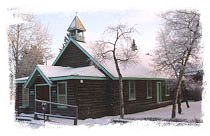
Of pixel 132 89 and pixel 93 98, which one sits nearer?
pixel 93 98

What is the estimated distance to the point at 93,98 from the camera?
5.18 metres

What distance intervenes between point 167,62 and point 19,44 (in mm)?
1916

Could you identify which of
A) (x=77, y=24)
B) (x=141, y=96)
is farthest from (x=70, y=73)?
(x=77, y=24)

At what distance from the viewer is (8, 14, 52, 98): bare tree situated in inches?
132

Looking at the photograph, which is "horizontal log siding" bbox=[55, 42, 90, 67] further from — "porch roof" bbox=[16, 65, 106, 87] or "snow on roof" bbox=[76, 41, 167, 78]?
"snow on roof" bbox=[76, 41, 167, 78]

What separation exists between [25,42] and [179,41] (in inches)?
78.7

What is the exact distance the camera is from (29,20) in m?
3.29

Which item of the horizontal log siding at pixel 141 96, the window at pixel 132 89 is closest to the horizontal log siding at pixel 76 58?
the horizontal log siding at pixel 141 96

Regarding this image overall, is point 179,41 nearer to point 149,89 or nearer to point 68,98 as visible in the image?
point 68,98

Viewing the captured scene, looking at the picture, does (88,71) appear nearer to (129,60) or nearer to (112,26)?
(129,60)

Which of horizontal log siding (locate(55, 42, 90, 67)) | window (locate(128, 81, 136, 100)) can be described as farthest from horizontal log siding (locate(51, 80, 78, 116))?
window (locate(128, 81, 136, 100))

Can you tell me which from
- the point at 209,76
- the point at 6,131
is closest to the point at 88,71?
the point at 6,131

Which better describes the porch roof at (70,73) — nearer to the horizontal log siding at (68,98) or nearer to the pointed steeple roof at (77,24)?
the horizontal log siding at (68,98)

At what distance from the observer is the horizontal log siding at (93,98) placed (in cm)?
467
